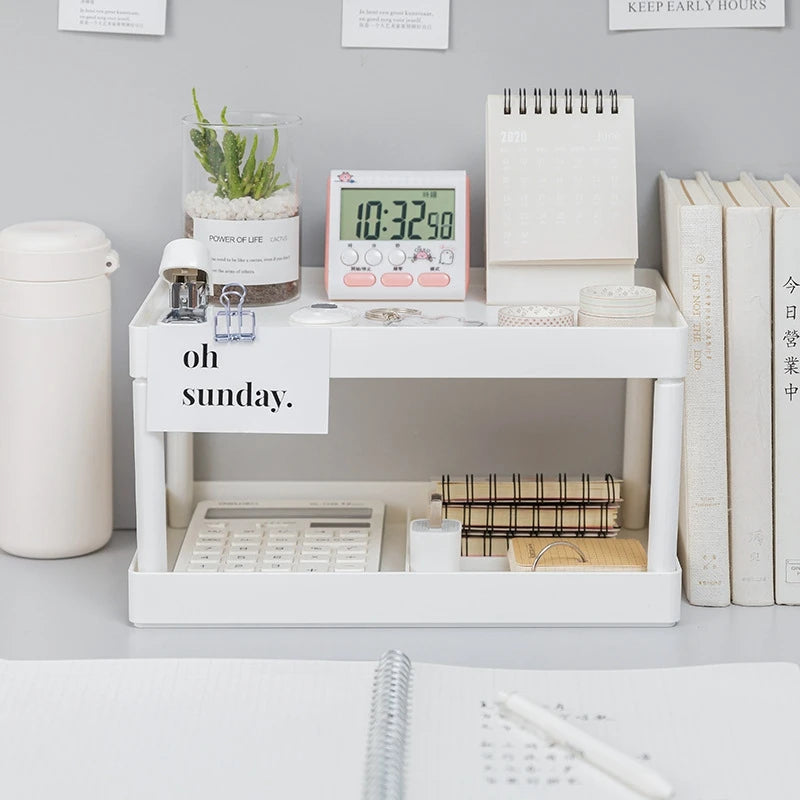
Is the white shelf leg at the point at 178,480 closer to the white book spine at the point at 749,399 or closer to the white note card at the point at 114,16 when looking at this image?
the white note card at the point at 114,16

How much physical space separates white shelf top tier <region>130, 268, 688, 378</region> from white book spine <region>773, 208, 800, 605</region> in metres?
0.11

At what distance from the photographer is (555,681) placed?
2.93 ft

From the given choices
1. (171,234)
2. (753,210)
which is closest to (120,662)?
(171,234)

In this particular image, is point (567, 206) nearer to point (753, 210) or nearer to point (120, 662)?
point (753, 210)

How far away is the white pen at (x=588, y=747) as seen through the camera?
758mm

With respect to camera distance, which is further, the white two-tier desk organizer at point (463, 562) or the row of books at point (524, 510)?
the row of books at point (524, 510)

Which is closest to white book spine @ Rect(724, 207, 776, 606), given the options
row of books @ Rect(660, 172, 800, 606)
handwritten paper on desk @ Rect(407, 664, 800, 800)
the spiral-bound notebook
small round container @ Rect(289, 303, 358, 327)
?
row of books @ Rect(660, 172, 800, 606)

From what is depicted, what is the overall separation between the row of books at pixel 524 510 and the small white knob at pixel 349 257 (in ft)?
0.70

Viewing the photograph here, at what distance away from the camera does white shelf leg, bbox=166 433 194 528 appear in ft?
4.15

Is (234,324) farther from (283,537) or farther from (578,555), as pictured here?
(578,555)

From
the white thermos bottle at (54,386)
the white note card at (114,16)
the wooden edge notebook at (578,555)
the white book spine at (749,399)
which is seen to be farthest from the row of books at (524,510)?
the white note card at (114,16)

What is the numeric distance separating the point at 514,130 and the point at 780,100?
28cm

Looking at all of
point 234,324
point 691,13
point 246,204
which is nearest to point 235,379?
point 234,324

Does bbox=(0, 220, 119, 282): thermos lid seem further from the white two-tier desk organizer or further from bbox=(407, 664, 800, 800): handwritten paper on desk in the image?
bbox=(407, 664, 800, 800): handwritten paper on desk
